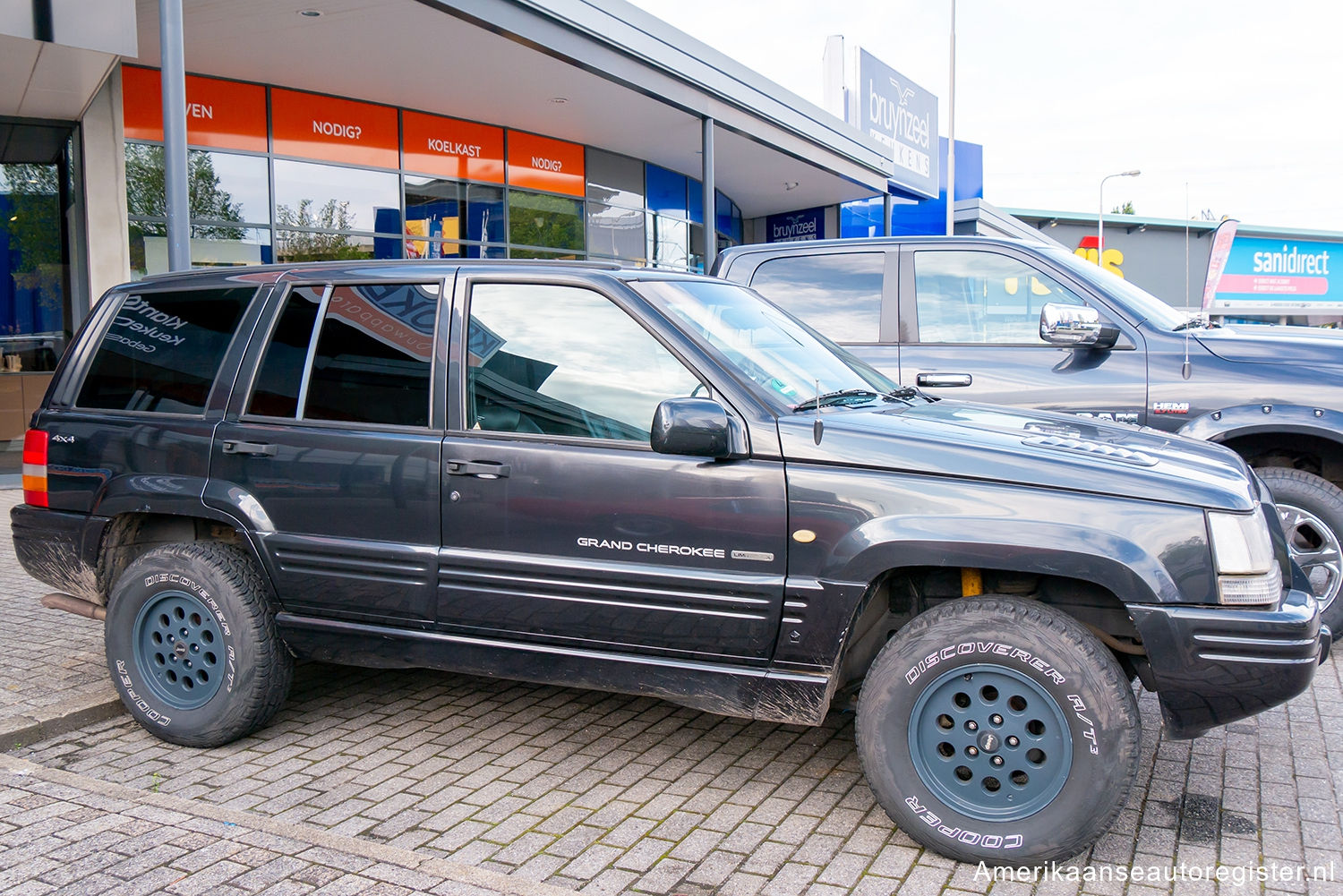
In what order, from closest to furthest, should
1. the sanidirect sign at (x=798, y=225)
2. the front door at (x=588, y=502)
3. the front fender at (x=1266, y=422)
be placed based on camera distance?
the front door at (x=588, y=502), the front fender at (x=1266, y=422), the sanidirect sign at (x=798, y=225)

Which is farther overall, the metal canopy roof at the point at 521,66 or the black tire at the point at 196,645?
the metal canopy roof at the point at 521,66

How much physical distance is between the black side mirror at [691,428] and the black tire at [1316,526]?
301cm

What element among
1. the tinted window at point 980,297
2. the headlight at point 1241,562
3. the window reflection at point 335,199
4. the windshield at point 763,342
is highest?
the window reflection at point 335,199

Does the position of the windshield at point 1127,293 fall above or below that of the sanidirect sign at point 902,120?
below

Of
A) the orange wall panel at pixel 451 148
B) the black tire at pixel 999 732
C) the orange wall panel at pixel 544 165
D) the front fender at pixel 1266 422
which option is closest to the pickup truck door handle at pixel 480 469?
the black tire at pixel 999 732

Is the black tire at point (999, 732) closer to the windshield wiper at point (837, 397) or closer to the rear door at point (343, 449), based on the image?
the windshield wiper at point (837, 397)

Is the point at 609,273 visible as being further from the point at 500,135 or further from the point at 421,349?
the point at 500,135

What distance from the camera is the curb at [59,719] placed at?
4203mm

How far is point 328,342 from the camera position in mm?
4059

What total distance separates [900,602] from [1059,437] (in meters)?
0.76

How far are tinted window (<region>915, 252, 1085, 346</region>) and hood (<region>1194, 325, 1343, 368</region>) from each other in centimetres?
77

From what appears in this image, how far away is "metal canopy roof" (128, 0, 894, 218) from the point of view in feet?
34.1

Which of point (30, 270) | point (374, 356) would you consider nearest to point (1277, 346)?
point (374, 356)

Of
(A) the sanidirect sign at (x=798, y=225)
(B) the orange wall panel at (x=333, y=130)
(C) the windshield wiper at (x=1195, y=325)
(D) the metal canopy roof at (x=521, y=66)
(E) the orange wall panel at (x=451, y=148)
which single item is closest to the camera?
(C) the windshield wiper at (x=1195, y=325)
